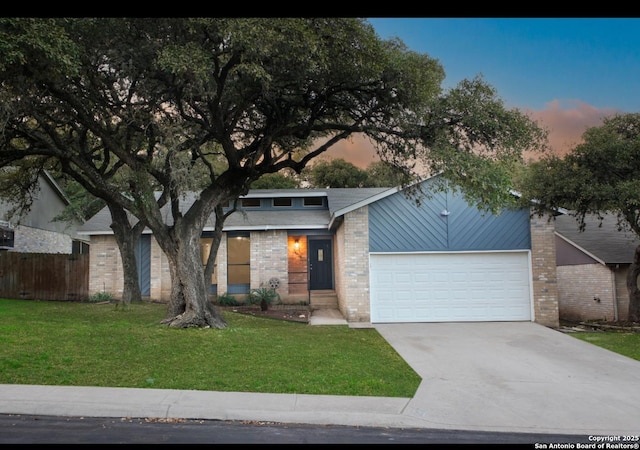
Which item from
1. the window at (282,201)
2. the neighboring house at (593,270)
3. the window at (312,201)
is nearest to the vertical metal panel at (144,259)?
the window at (282,201)

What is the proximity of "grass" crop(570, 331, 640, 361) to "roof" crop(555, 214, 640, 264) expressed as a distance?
152 inches

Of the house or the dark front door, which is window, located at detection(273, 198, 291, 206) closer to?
the dark front door

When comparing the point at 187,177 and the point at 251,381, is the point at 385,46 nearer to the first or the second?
the point at 187,177

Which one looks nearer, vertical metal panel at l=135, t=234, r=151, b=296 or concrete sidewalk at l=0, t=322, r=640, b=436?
concrete sidewalk at l=0, t=322, r=640, b=436

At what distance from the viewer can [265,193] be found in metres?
20.5

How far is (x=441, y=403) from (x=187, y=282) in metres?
6.84

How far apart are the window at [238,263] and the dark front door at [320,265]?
2.55m

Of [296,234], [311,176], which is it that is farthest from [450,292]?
[311,176]

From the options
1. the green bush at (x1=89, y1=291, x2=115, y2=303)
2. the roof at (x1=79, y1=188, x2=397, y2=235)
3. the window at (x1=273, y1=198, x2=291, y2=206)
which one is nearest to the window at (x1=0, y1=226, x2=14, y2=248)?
the roof at (x1=79, y1=188, x2=397, y2=235)

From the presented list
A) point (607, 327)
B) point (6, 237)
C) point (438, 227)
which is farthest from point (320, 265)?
point (6, 237)

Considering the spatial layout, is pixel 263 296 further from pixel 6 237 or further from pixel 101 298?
pixel 6 237

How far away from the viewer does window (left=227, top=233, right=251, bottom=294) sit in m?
18.5

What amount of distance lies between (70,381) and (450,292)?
10696 mm

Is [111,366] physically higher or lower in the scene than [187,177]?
lower
